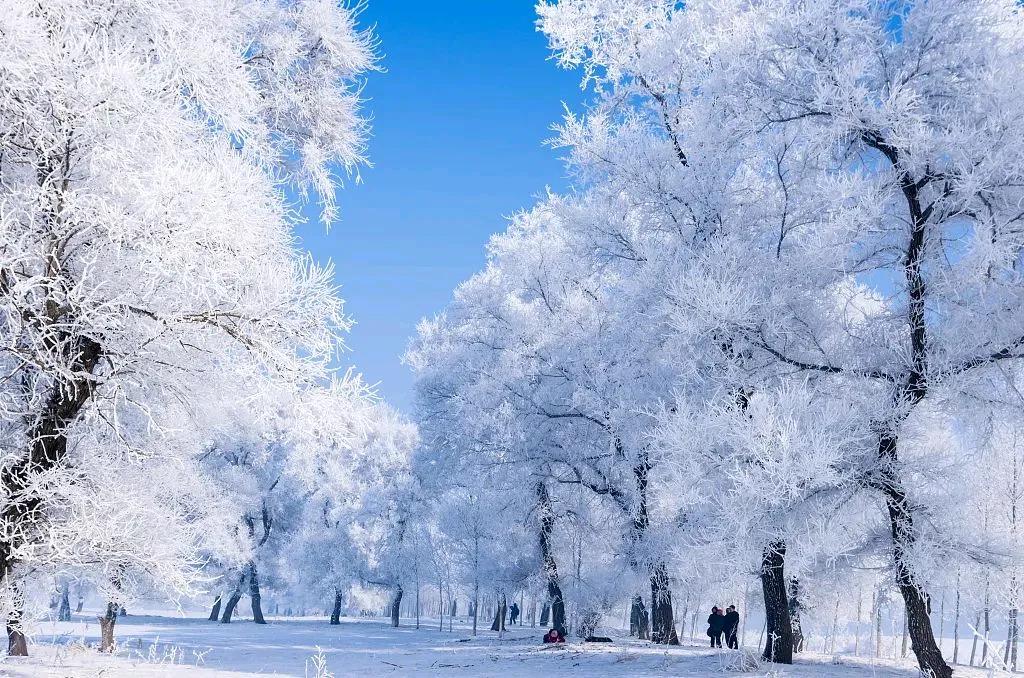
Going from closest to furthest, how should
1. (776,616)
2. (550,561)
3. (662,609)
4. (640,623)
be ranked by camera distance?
1. (776,616)
2. (662,609)
3. (550,561)
4. (640,623)

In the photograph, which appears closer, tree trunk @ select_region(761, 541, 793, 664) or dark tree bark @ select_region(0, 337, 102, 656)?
dark tree bark @ select_region(0, 337, 102, 656)

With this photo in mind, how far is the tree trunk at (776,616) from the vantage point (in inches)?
534

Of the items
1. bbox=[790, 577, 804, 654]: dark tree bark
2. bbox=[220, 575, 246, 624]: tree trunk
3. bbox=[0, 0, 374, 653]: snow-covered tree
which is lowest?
bbox=[220, 575, 246, 624]: tree trunk

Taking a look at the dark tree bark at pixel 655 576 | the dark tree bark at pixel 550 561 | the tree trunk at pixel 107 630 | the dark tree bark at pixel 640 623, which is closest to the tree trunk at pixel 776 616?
the dark tree bark at pixel 655 576

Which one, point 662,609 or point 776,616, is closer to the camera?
point 776,616

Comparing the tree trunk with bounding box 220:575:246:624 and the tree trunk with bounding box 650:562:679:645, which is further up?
the tree trunk with bounding box 650:562:679:645

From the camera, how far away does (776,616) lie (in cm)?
1394

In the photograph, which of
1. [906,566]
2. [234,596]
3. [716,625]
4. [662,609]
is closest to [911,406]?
[906,566]

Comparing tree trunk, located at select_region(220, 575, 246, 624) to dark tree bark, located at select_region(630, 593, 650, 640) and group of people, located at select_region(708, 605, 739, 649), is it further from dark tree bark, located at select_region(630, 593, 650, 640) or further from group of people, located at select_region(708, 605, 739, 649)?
group of people, located at select_region(708, 605, 739, 649)

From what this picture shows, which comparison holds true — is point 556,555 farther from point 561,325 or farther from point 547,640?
point 561,325

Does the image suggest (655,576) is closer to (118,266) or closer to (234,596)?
(118,266)

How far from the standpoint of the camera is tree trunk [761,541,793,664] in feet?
44.5

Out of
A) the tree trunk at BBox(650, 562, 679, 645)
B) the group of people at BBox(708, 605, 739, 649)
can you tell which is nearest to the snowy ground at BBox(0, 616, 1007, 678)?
the tree trunk at BBox(650, 562, 679, 645)

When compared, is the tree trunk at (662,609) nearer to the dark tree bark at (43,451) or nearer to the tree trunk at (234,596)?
the dark tree bark at (43,451)
